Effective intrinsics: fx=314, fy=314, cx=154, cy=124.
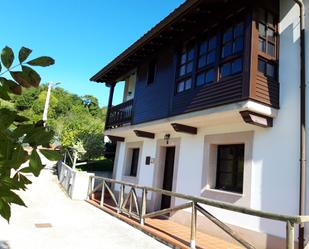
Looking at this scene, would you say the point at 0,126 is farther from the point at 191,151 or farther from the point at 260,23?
the point at 191,151

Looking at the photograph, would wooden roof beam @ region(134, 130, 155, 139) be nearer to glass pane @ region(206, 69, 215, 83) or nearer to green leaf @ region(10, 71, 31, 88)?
glass pane @ region(206, 69, 215, 83)

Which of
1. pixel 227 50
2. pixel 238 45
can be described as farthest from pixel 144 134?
pixel 238 45

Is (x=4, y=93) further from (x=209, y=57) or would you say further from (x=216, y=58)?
(x=209, y=57)

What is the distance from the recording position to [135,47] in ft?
36.0

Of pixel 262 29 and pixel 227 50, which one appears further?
pixel 227 50

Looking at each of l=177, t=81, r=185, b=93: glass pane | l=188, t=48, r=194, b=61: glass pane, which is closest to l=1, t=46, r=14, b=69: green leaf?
l=177, t=81, r=185, b=93: glass pane

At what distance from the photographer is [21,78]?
1.39 m

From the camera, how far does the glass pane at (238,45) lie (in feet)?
24.1

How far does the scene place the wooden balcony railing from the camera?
483 inches

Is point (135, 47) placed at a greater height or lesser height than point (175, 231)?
greater

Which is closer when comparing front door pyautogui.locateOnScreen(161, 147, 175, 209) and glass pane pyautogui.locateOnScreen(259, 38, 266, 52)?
glass pane pyautogui.locateOnScreen(259, 38, 266, 52)

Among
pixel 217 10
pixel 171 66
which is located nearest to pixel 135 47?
pixel 171 66

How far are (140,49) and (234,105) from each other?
5417mm

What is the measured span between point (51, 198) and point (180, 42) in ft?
26.8
